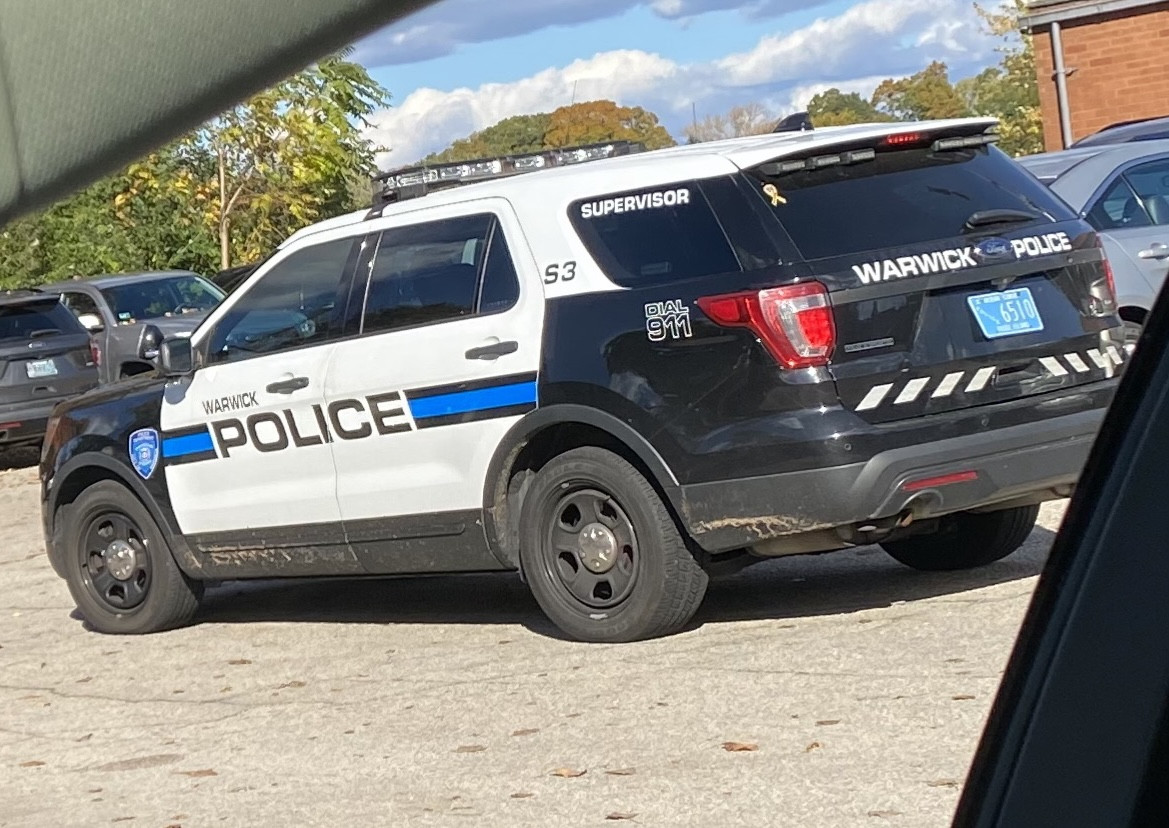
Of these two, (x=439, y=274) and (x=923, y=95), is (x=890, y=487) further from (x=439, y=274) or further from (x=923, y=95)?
(x=923, y=95)

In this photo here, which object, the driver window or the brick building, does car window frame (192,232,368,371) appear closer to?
the driver window

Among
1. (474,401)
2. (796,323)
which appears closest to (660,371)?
(796,323)

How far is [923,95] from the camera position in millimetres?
66500

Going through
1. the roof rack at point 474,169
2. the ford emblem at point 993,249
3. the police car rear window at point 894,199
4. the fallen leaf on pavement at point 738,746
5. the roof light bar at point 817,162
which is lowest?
the fallen leaf on pavement at point 738,746

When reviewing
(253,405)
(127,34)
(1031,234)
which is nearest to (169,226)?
(253,405)

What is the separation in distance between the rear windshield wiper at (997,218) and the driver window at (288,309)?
2756 mm

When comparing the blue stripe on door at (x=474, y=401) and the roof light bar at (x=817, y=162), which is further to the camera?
the blue stripe on door at (x=474, y=401)

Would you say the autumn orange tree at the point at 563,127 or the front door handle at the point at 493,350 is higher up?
the autumn orange tree at the point at 563,127

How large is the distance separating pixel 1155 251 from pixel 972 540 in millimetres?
3971

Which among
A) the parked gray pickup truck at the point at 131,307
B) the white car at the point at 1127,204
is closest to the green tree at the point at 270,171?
the parked gray pickup truck at the point at 131,307

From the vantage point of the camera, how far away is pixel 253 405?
838cm

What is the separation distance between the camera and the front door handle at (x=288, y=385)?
815cm

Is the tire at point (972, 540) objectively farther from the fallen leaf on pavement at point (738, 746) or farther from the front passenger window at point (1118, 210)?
the front passenger window at point (1118, 210)

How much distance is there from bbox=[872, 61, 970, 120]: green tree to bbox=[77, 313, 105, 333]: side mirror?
4862 cm
